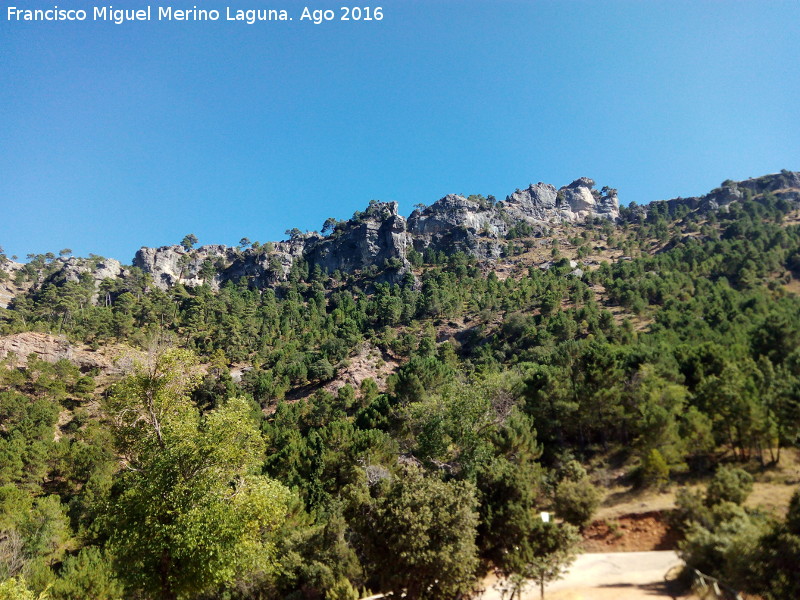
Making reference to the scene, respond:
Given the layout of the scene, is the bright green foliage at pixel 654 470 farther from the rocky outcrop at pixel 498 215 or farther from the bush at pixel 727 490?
the rocky outcrop at pixel 498 215

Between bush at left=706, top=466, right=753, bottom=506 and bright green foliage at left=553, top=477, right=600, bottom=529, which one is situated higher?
bush at left=706, top=466, right=753, bottom=506

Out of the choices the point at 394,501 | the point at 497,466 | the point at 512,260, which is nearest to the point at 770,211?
the point at 512,260

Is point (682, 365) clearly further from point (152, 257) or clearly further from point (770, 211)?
point (152, 257)

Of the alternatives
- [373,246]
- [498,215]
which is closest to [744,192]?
[498,215]

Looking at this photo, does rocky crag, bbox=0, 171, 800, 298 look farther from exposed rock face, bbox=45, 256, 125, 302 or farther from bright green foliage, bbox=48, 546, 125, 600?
bright green foliage, bbox=48, 546, 125, 600

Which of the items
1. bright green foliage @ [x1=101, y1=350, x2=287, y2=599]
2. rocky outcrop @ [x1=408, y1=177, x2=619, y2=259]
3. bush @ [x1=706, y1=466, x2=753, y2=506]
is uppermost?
rocky outcrop @ [x1=408, y1=177, x2=619, y2=259]

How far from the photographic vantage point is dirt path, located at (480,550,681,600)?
16.8m

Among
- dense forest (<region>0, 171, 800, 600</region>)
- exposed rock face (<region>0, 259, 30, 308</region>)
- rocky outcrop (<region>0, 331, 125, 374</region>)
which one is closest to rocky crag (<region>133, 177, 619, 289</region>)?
exposed rock face (<region>0, 259, 30, 308</region>)

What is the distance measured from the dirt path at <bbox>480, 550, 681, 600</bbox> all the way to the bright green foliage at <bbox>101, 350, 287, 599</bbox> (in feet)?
33.4

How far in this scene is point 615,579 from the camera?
61.6 feet

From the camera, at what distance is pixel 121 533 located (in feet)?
42.1

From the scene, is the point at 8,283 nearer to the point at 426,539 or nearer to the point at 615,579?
the point at 426,539

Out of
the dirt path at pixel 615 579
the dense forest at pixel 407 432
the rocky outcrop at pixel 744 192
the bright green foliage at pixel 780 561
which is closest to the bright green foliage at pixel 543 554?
the dense forest at pixel 407 432

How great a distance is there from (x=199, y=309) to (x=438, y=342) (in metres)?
56.6
